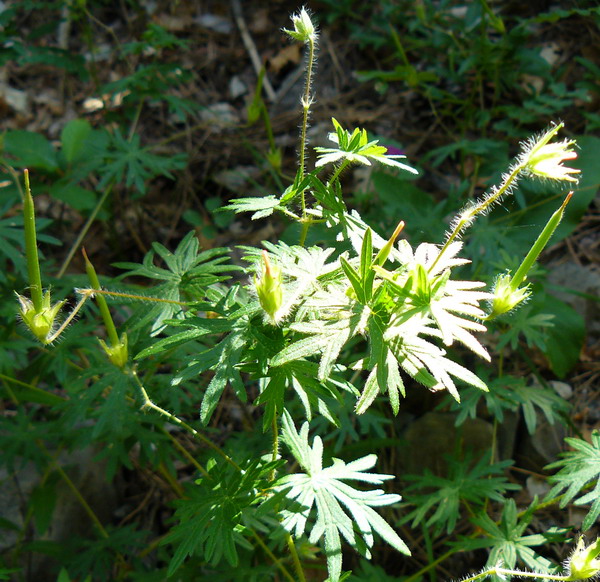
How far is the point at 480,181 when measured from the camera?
330 centimetres

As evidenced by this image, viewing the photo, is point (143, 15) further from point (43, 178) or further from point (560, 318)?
point (560, 318)

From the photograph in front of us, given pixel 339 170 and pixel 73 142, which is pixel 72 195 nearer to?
pixel 73 142

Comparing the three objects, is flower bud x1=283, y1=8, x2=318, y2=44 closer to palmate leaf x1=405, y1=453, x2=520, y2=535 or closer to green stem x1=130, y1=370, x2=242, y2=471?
green stem x1=130, y1=370, x2=242, y2=471

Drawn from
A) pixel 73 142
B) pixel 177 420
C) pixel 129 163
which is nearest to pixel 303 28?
pixel 177 420

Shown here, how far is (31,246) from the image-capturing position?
1119 mm

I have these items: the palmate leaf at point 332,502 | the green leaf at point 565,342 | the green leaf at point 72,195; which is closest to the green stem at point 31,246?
the palmate leaf at point 332,502

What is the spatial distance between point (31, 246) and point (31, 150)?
2078mm

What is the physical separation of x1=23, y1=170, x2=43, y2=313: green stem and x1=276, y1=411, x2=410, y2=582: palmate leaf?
1.86 ft

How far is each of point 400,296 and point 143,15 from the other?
3896mm

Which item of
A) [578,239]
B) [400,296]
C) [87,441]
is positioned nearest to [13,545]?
[87,441]

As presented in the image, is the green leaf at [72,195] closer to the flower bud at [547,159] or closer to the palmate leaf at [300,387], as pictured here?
the palmate leaf at [300,387]

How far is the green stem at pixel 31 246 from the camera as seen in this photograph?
1071mm

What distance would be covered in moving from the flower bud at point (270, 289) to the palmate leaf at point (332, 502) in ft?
1.19

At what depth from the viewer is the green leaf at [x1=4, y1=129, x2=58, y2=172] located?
292 cm
